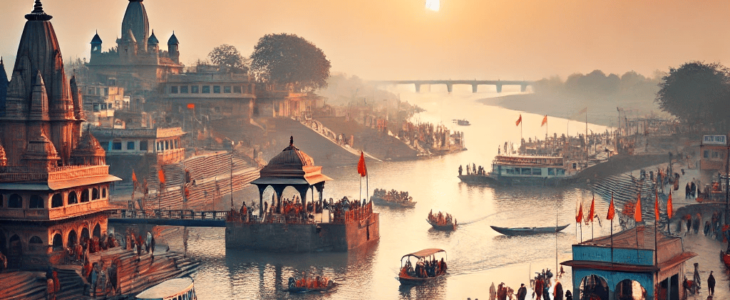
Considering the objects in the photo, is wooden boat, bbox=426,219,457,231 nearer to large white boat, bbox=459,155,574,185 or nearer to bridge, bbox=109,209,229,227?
bridge, bbox=109,209,229,227

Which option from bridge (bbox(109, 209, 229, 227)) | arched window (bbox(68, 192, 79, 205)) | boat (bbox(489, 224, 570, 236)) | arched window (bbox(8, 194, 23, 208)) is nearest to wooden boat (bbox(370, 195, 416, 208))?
boat (bbox(489, 224, 570, 236))

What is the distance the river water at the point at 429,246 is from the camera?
4738cm

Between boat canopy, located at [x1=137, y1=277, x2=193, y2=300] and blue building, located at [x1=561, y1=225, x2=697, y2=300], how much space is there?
1335 centimetres

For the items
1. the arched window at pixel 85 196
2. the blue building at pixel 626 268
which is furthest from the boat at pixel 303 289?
the blue building at pixel 626 268

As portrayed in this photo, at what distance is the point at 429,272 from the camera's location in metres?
48.6

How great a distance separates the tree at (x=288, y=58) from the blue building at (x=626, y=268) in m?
77.2

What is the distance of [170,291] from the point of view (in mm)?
39938

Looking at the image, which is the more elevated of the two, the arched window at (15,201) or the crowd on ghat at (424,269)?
the arched window at (15,201)

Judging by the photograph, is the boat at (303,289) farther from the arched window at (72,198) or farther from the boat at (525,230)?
the boat at (525,230)

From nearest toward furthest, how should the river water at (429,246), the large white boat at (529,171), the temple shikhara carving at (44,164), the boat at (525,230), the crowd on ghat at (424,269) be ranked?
the temple shikhara carving at (44,164) < the river water at (429,246) < the crowd on ghat at (424,269) < the boat at (525,230) < the large white boat at (529,171)

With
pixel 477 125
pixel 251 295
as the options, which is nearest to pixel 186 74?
pixel 251 295

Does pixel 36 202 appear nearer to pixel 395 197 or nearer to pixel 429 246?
pixel 429 246

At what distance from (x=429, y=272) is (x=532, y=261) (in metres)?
6.52

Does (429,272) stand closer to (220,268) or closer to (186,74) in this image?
(220,268)
